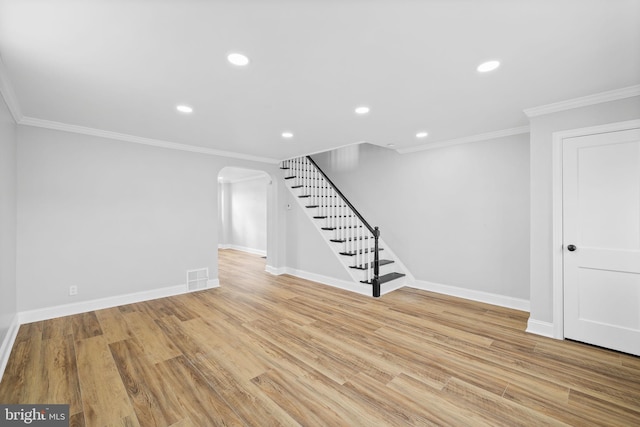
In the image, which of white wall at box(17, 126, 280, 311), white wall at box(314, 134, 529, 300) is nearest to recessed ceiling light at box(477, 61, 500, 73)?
white wall at box(314, 134, 529, 300)

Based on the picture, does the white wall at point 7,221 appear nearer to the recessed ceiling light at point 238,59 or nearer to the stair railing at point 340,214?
the recessed ceiling light at point 238,59

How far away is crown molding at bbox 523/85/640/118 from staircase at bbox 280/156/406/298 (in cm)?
257

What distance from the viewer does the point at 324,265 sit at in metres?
5.36

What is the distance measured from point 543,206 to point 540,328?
4.44 feet

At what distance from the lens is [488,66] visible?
2158 mm

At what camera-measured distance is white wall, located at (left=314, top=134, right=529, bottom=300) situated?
3916mm

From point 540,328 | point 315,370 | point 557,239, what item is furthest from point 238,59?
point 540,328

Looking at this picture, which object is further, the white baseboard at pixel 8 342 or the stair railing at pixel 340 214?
the stair railing at pixel 340 214

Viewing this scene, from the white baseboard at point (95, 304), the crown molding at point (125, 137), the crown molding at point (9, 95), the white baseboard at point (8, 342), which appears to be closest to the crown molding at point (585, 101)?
the crown molding at point (125, 137)

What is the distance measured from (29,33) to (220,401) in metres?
2.72

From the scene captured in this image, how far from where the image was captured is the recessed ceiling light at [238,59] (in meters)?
1.99

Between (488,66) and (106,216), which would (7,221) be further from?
(488,66)

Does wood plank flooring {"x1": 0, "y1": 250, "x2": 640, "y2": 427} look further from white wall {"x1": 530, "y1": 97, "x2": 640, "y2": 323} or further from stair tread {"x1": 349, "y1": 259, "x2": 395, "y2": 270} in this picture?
stair tread {"x1": 349, "y1": 259, "x2": 395, "y2": 270}

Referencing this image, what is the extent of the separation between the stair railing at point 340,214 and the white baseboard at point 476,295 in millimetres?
947
